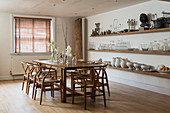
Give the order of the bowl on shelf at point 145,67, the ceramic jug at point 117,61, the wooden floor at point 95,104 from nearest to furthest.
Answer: the wooden floor at point 95,104
the bowl on shelf at point 145,67
the ceramic jug at point 117,61

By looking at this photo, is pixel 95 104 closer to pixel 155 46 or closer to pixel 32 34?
pixel 155 46

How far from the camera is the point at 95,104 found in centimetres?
459

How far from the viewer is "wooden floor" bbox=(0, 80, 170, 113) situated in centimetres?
415

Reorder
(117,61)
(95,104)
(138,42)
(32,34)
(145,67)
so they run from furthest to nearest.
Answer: (32,34), (117,61), (138,42), (145,67), (95,104)

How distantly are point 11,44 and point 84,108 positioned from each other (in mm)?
4972

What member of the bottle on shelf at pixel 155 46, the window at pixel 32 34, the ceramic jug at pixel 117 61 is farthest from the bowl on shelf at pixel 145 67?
the window at pixel 32 34

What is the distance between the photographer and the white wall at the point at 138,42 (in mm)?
5625

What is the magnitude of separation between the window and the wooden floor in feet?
9.89

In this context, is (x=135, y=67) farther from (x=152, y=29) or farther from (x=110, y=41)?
(x=110, y=41)

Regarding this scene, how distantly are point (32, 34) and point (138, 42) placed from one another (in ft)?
14.5

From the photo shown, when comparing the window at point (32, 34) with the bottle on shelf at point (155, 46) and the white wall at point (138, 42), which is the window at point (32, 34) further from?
the bottle on shelf at point (155, 46)

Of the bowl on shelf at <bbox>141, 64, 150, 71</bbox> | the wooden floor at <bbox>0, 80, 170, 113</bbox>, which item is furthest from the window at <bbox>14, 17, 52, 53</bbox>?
the bowl on shelf at <bbox>141, 64, 150, 71</bbox>

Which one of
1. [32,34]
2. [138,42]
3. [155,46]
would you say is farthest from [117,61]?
[32,34]

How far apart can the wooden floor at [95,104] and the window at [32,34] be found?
3.01 meters
